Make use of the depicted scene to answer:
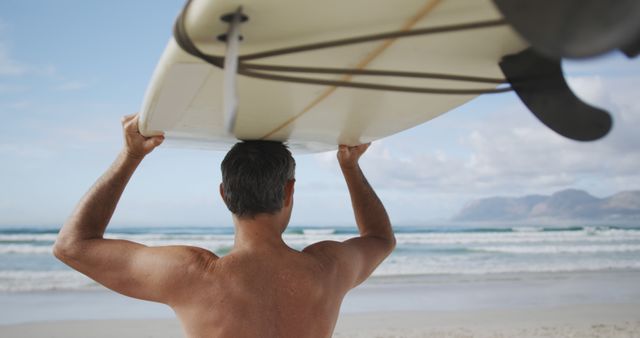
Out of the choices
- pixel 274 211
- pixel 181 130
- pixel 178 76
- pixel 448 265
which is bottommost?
pixel 448 265

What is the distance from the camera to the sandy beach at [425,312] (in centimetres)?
767

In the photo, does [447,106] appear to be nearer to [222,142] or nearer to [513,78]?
[513,78]

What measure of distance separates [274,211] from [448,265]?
13.7m

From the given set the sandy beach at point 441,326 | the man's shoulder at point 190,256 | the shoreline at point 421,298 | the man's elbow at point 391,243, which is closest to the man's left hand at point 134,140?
the man's shoulder at point 190,256

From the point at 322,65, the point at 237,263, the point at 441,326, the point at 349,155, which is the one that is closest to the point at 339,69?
the point at 322,65

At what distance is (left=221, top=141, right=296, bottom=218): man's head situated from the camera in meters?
2.06

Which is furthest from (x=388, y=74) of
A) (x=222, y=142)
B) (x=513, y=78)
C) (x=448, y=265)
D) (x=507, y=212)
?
(x=507, y=212)

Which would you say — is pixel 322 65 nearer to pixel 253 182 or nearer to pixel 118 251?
pixel 253 182

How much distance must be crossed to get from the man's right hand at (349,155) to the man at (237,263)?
20.0 inches

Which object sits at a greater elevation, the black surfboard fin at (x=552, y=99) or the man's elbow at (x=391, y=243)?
the black surfboard fin at (x=552, y=99)

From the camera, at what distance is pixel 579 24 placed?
89cm

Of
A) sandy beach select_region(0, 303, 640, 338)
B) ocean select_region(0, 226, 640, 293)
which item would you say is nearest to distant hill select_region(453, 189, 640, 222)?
ocean select_region(0, 226, 640, 293)

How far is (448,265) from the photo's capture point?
1520cm

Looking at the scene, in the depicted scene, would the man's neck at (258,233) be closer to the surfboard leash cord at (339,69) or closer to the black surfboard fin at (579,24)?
the surfboard leash cord at (339,69)
